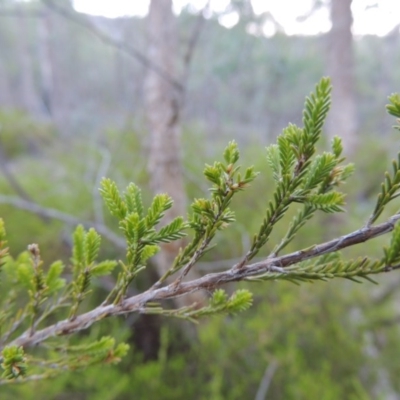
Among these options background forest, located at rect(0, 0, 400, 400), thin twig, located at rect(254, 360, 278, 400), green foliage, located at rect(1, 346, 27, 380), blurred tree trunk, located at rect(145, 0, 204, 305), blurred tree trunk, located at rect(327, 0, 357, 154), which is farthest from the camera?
blurred tree trunk, located at rect(327, 0, 357, 154)

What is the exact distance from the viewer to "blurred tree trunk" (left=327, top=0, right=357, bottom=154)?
16.9ft

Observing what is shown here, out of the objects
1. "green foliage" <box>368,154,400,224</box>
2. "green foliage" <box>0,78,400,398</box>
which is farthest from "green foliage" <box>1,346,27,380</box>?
"green foliage" <box>368,154,400,224</box>

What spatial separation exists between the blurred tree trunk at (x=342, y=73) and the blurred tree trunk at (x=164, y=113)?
292 cm

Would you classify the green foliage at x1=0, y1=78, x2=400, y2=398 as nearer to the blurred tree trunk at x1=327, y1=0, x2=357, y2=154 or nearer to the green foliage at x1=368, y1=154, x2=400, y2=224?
the green foliage at x1=368, y1=154, x2=400, y2=224

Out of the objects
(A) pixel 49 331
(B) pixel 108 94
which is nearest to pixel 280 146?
(A) pixel 49 331

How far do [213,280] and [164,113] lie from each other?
2.29 metres

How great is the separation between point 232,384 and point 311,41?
1129 cm

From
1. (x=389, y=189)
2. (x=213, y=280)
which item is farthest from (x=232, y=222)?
(x=389, y=189)

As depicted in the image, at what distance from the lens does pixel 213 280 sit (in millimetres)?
622

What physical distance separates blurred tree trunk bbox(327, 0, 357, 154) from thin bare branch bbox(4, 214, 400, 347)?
481 centimetres

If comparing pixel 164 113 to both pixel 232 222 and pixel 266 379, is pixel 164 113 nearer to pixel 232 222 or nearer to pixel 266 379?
pixel 266 379

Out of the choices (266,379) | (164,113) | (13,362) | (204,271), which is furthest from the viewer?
(204,271)

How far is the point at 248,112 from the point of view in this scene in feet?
46.0

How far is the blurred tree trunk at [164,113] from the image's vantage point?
9.07 ft
